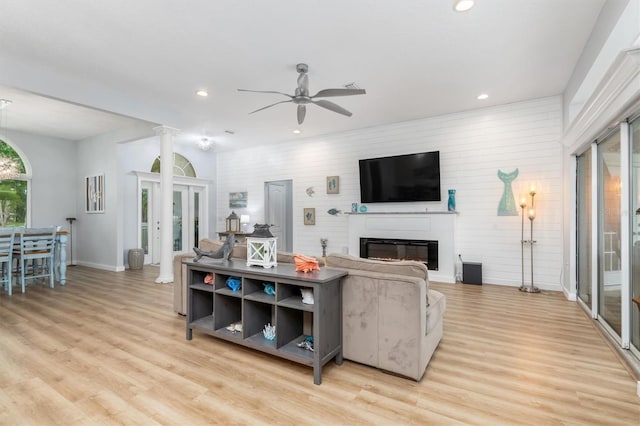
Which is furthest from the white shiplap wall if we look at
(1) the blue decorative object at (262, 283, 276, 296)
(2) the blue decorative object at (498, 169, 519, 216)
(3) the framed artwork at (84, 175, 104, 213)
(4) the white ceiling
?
(3) the framed artwork at (84, 175, 104, 213)

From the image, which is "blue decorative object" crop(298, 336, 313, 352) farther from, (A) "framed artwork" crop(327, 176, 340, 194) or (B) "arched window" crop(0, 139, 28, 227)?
(B) "arched window" crop(0, 139, 28, 227)

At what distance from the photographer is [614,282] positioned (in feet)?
A: 9.64

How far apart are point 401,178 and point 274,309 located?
4.03m

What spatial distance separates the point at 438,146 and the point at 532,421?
4656mm

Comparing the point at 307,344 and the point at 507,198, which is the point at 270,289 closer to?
the point at 307,344

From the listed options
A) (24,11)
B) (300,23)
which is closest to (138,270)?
(24,11)

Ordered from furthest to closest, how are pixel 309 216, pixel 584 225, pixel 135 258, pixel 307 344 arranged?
1. pixel 309 216
2. pixel 135 258
3. pixel 584 225
4. pixel 307 344

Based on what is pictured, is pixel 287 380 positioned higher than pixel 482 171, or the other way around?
pixel 482 171

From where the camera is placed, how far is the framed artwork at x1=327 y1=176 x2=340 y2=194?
6.82 metres

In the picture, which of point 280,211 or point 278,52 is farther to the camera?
point 280,211

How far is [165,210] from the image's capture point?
18.5 ft

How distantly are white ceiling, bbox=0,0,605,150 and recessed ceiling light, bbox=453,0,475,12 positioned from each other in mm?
64

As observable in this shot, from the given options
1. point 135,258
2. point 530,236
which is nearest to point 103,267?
point 135,258

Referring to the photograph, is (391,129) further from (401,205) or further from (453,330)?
(453,330)
